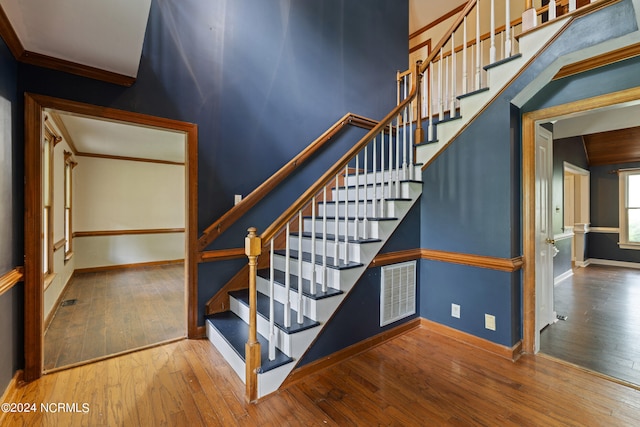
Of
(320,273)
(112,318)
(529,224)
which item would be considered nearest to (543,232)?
(529,224)

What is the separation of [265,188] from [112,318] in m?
2.22

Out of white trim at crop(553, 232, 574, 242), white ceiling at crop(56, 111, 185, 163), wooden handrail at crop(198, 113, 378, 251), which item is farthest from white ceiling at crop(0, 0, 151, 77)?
white trim at crop(553, 232, 574, 242)

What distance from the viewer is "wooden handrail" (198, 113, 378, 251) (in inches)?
104

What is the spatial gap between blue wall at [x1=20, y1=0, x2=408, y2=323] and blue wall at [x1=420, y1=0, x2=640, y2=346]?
5.60ft

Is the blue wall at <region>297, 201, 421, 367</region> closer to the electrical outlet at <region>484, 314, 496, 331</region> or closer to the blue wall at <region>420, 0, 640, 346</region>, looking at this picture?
the blue wall at <region>420, 0, 640, 346</region>

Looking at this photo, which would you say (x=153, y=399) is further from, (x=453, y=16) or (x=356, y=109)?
(x=453, y=16)

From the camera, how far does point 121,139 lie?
464 cm

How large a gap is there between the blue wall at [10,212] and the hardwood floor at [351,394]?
0.30 meters

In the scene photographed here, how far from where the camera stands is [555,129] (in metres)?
3.21

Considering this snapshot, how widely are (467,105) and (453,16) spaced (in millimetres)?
3708

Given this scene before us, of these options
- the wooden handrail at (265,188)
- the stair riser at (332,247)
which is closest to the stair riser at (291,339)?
the stair riser at (332,247)

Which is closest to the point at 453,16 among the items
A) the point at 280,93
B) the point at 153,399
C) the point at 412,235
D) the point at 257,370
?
the point at 280,93

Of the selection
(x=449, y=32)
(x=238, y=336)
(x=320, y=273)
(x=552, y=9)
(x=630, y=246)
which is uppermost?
(x=449, y=32)

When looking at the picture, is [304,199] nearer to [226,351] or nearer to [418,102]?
[226,351]
